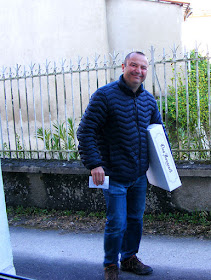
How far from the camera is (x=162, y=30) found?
10.6 m

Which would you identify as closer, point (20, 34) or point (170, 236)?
point (170, 236)

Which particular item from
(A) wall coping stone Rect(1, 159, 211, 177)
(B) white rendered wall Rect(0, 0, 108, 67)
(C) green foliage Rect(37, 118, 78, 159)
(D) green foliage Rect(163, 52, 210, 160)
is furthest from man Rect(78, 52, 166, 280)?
(B) white rendered wall Rect(0, 0, 108, 67)

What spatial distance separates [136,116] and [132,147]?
0.86ft

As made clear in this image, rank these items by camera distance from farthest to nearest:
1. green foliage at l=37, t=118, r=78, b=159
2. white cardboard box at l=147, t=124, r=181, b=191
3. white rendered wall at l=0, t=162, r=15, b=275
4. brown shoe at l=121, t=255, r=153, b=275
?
green foliage at l=37, t=118, r=78, b=159 → brown shoe at l=121, t=255, r=153, b=275 → white cardboard box at l=147, t=124, r=181, b=191 → white rendered wall at l=0, t=162, r=15, b=275

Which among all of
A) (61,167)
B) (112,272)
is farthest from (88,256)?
(61,167)

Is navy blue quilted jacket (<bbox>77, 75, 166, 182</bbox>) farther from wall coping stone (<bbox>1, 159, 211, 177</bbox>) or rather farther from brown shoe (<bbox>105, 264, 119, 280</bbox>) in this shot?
wall coping stone (<bbox>1, 159, 211, 177</bbox>)

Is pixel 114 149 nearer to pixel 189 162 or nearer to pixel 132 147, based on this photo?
pixel 132 147

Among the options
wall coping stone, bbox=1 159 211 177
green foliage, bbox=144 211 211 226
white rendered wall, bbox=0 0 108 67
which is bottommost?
green foliage, bbox=144 211 211 226

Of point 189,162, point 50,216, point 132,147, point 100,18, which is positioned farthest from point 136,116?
point 100,18

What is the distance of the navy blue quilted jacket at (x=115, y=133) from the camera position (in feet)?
8.77

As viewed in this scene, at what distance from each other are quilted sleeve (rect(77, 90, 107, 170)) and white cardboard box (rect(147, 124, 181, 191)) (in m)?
0.45

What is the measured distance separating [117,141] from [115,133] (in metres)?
0.07

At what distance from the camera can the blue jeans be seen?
272cm

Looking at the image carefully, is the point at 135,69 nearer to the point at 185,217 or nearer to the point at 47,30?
the point at 185,217
